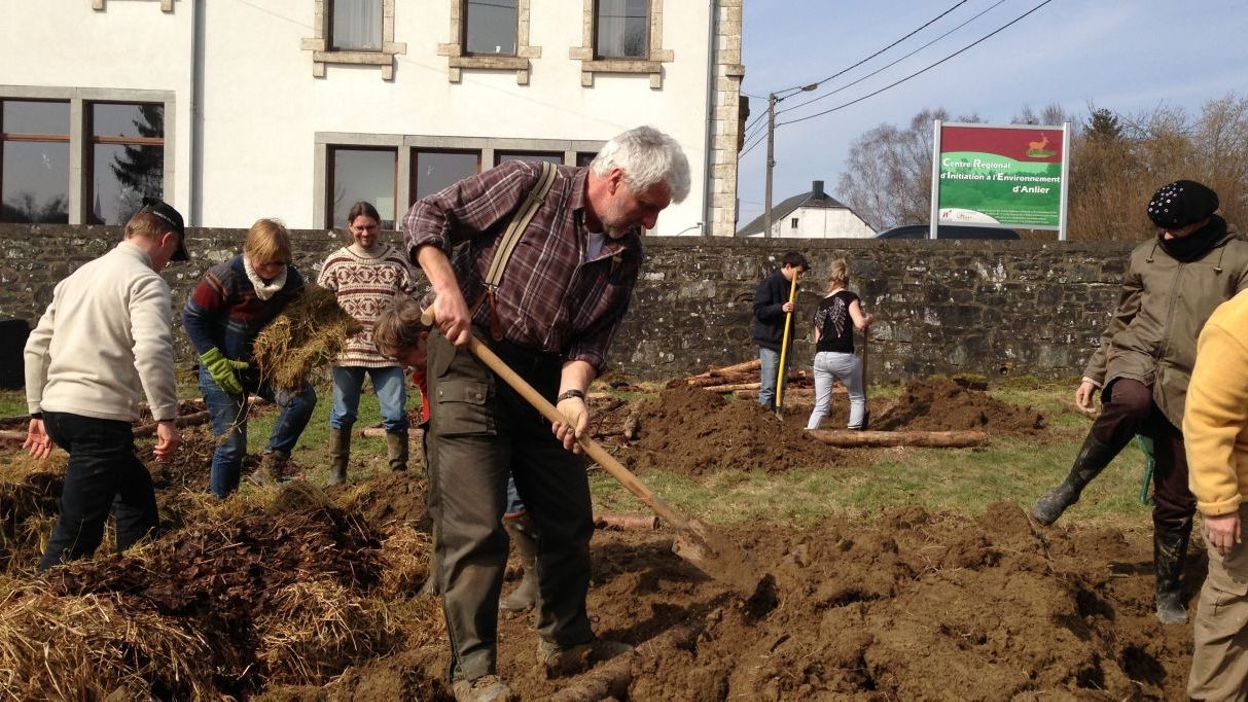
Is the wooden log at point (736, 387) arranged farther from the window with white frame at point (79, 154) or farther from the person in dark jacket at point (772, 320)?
the window with white frame at point (79, 154)

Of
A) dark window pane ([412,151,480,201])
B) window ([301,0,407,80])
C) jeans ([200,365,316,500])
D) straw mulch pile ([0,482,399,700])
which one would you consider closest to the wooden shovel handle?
straw mulch pile ([0,482,399,700])

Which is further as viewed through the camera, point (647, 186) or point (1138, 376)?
point (1138, 376)

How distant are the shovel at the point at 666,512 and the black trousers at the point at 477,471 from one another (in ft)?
0.39

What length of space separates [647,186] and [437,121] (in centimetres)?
1660

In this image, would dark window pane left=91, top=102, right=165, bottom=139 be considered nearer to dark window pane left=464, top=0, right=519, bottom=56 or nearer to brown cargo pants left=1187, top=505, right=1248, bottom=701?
dark window pane left=464, top=0, right=519, bottom=56

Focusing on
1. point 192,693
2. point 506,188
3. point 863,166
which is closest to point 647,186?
point 506,188

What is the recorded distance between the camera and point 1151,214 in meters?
5.29

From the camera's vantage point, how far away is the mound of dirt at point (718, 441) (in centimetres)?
940

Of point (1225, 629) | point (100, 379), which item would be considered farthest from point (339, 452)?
point (1225, 629)

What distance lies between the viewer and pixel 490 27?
66.1 ft

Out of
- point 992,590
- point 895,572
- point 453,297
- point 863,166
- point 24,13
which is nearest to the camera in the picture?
point 453,297

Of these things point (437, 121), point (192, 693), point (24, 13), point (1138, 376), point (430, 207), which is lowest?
point (192, 693)

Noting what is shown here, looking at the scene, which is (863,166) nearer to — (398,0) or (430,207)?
(398,0)

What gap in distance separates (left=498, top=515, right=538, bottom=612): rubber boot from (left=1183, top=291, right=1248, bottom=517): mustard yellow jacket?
287 centimetres
